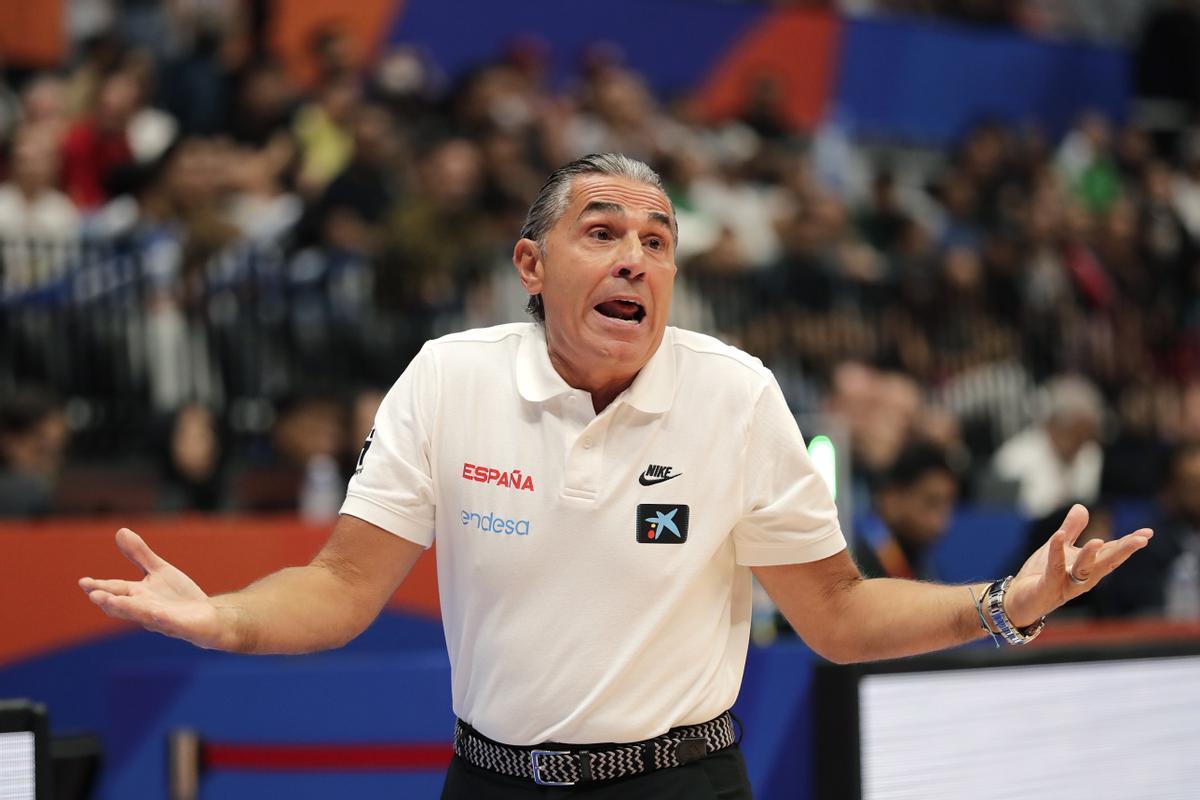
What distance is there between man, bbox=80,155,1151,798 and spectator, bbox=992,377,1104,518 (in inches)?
278

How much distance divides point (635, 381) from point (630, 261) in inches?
9.1

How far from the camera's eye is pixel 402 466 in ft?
10.2

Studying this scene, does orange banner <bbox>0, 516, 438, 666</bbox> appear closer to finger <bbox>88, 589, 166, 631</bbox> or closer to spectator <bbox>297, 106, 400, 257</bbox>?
spectator <bbox>297, 106, 400, 257</bbox>

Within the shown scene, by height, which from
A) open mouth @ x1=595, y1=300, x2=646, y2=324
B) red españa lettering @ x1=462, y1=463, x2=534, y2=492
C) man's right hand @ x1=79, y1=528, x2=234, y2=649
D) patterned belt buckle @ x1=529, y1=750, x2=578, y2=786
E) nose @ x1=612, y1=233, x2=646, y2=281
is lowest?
patterned belt buckle @ x1=529, y1=750, x2=578, y2=786

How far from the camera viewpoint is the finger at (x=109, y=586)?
2742 millimetres

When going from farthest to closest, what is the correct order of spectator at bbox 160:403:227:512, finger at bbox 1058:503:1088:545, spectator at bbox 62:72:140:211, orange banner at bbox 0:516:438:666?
1. spectator at bbox 62:72:140:211
2. spectator at bbox 160:403:227:512
3. orange banner at bbox 0:516:438:666
4. finger at bbox 1058:503:1088:545

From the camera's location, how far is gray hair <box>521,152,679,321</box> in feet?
10.5

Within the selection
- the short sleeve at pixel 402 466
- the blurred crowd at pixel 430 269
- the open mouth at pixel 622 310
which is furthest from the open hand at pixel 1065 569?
the blurred crowd at pixel 430 269

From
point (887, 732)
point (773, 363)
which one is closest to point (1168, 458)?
point (773, 363)

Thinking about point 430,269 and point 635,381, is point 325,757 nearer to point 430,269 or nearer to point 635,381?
point 635,381

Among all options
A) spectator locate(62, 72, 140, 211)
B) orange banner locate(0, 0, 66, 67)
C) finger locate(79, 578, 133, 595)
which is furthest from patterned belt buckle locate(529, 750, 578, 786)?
orange banner locate(0, 0, 66, 67)

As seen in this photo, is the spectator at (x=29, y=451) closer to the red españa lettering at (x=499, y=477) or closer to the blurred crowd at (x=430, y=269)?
the blurred crowd at (x=430, y=269)

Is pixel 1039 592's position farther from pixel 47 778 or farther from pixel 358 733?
pixel 358 733

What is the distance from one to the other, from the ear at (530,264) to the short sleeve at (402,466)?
26 cm
